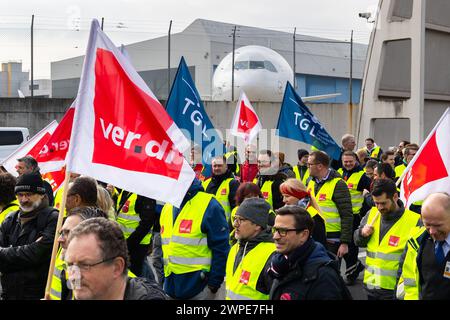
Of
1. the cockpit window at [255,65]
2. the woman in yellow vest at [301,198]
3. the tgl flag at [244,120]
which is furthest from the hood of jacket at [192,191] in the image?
the cockpit window at [255,65]

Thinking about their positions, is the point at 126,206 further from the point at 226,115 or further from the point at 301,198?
the point at 226,115

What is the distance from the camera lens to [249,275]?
16.6 feet

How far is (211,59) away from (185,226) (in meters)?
39.5

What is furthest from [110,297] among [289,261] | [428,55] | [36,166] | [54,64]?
[54,64]

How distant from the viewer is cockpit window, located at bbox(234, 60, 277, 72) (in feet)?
109

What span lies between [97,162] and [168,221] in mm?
1930

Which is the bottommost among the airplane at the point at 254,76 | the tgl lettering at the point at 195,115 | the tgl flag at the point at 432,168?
the tgl flag at the point at 432,168

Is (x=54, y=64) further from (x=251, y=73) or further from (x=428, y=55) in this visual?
(x=428, y=55)

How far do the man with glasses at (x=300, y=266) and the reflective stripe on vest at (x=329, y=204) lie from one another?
4060mm

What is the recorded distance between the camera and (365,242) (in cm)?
682

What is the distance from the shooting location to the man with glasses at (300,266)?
13.9 feet

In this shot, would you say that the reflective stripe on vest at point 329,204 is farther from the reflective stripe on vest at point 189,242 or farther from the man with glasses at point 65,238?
the man with glasses at point 65,238

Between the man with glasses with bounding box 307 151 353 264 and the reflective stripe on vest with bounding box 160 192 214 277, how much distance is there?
2.38m

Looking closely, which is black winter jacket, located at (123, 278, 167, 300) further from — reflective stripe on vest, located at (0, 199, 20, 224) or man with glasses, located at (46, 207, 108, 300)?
reflective stripe on vest, located at (0, 199, 20, 224)
